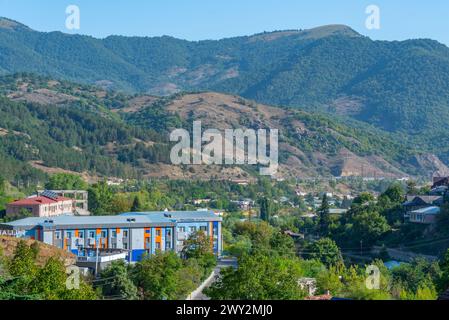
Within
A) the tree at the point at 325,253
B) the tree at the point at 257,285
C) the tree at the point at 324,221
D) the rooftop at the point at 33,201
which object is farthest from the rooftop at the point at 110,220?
the tree at the point at 257,285

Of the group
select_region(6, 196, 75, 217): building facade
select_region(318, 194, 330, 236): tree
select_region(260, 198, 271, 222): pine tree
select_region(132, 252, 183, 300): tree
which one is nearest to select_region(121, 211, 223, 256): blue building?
select_region(318, 194, 330, 236): tree

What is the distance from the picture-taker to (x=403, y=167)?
131 metres

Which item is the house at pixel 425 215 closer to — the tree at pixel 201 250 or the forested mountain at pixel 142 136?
the tree at pixel 201 250

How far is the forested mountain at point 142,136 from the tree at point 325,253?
3983cm

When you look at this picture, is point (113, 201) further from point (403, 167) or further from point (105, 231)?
point (403, 167)

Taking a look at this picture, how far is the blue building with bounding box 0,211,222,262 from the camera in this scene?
41.4 metres

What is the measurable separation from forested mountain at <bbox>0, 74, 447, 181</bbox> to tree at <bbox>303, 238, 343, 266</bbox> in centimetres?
3983

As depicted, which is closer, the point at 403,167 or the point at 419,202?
the point at 419,202

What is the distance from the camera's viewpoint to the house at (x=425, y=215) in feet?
141

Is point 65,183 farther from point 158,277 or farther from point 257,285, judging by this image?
point 257,285

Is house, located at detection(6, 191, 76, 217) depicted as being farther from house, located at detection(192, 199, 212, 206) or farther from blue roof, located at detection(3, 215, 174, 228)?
house, located at detection(192, 199, 212, 206)

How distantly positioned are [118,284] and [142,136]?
75827 millimetres
